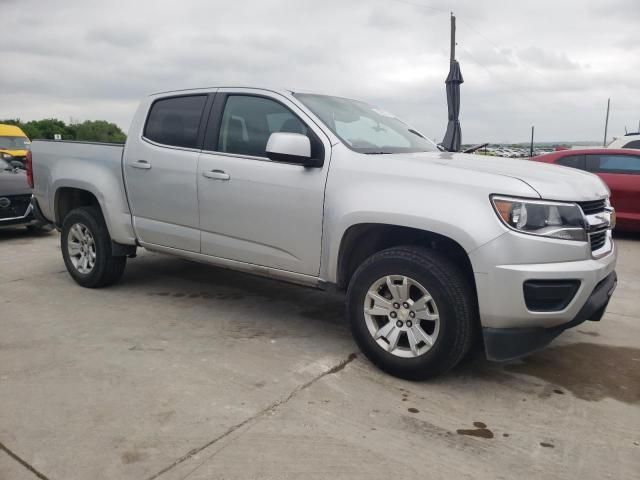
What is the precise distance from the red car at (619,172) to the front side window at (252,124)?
635 centimetres

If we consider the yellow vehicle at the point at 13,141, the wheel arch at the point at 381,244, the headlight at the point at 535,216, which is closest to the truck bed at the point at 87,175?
the wheel arch at the point at 381,244

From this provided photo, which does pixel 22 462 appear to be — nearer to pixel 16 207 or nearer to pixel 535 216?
pixel 535 216

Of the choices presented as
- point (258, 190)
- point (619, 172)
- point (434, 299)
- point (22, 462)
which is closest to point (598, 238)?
point (434, 299)

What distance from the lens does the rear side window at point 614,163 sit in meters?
8.49

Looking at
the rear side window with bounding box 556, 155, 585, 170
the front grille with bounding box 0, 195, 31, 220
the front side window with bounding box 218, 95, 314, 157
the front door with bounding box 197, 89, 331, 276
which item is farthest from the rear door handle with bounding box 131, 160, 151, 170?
the rear side window with bounding box 556, 155, 585, 170

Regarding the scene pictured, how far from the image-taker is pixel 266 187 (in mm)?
3867

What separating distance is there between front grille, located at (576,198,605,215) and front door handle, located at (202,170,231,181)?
7.72 feet

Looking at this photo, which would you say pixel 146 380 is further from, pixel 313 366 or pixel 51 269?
pixel 51 269

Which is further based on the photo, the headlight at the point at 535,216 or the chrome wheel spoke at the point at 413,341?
the chrome wheel spoke at the point at 413,341

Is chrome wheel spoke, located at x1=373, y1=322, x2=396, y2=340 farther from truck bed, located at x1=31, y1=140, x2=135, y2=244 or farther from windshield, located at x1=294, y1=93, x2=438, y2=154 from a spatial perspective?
truck bed, located at x1=31, y1=140, x2=135, y2=244

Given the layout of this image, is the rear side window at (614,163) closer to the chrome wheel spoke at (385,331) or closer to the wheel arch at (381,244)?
the wheel arch at (381,244)

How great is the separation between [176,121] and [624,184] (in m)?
6.86

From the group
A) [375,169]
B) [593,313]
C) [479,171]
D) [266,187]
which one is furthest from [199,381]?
[593,313]

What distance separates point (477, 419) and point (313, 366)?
108 cm
